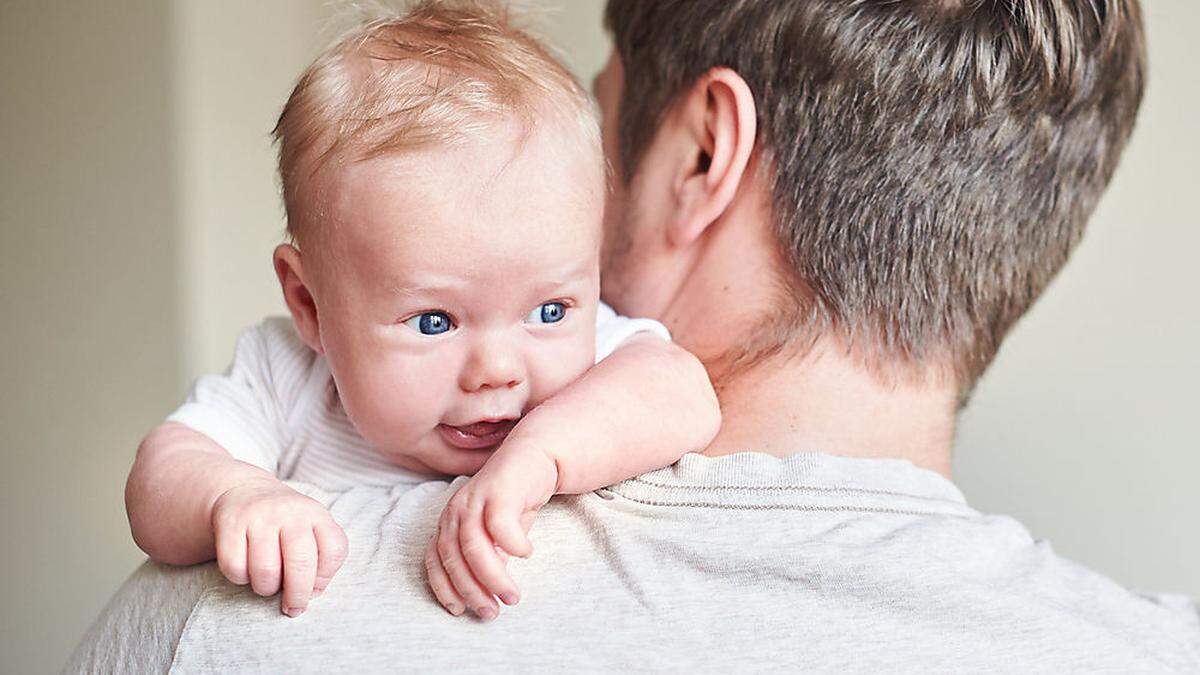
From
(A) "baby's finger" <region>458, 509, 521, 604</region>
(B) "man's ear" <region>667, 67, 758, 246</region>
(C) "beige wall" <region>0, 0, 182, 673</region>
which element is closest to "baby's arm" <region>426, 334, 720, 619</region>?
(A) "baby's finger" <region>458, 509, 521, 604</region>

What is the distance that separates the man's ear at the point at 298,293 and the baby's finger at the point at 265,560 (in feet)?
0.83

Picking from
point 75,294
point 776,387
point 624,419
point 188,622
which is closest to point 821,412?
point 776,387

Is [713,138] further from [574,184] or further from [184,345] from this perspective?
[184,345]

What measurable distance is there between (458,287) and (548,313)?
10 centimetres

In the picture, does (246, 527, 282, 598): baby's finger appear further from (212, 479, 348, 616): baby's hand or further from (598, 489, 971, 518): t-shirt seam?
(598, 489, 971, 518): t-shirt seam

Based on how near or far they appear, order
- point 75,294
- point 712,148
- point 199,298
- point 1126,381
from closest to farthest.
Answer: point 712,148, point 1126,381, point 75,294, point 199,298

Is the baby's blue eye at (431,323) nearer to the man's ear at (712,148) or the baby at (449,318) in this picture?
the baby at (449,318)

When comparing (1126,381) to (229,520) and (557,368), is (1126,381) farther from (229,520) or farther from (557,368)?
(229,520)

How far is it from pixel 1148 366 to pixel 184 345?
1.94 metres

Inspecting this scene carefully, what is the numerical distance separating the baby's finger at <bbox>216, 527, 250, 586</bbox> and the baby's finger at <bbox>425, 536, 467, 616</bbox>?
133 mm

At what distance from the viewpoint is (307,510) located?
92 cm

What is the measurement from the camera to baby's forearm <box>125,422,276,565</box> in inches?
39.2

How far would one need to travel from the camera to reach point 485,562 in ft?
2.83

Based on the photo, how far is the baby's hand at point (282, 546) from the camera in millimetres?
885
